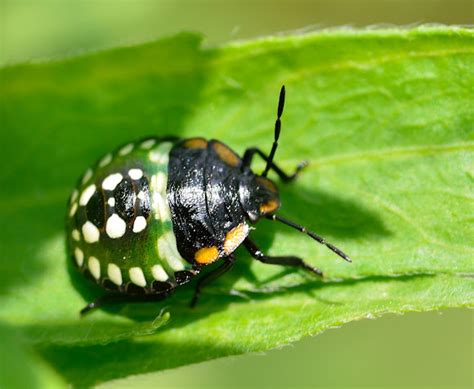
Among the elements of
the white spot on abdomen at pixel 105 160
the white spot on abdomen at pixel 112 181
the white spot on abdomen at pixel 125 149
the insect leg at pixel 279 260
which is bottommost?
the insect leg at pixel 279 260

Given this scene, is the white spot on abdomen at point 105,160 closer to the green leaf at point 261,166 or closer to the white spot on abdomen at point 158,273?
the green leaf at point 261,166

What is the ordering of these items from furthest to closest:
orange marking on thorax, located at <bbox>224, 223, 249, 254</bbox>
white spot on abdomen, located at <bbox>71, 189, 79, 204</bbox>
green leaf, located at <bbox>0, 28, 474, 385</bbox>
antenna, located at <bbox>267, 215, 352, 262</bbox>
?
white spot on abdomen, located at <bbox>71, 189, 79, 204</bbox>, orange marking on thorax, located at <bbox>224, 223, 249, 254</bbox>, antenna, located at <bbox>267, 215, 352, 262</bbox>, green leaf, located at <bbox>0, 28, 474, 385</bbox>

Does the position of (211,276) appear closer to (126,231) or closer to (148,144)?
(126,231)

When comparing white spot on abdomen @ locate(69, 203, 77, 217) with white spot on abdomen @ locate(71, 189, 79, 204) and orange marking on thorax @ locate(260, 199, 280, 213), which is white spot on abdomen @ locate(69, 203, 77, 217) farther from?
orange marking on thorax @ locate(260, 199, 280, 213)

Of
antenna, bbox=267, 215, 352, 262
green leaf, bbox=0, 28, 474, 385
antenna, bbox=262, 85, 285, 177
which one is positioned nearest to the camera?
green leaf, bbox=0, 28, 474, 385

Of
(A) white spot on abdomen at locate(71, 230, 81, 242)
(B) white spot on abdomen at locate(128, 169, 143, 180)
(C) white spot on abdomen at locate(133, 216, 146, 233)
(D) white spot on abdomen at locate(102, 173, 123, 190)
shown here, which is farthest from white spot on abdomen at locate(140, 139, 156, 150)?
(A) white spot on abdomen at locate(71, 230, 81, 242)

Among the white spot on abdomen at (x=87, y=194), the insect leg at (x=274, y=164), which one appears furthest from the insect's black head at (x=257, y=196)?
the white spot on abdomen at (x=87, y=194)
